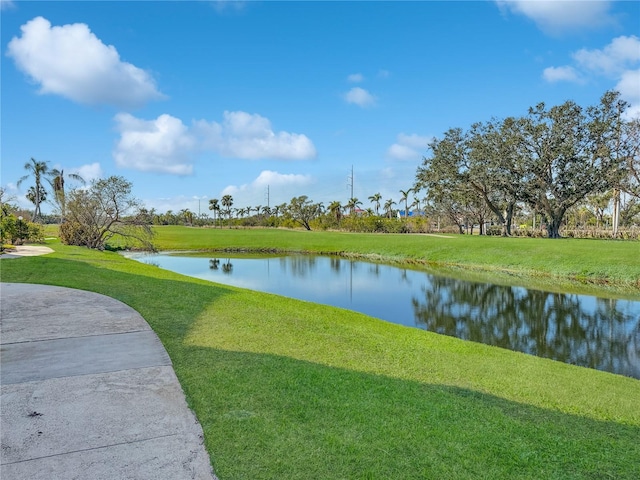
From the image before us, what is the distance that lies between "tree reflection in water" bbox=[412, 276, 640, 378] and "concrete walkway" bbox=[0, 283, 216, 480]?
784cm

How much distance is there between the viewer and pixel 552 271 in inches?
830

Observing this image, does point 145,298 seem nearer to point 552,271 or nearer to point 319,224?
point 552,271

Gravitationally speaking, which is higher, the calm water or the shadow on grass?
the shadow on grass

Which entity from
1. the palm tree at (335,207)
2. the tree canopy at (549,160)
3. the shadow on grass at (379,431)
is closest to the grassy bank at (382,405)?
the shadow on grass at (379,431)

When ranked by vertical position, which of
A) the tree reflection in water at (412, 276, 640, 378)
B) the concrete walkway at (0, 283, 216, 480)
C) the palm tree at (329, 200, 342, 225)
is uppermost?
the palm tree at (329, 200, 342, 225)

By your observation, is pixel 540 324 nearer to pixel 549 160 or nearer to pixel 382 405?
pixel 382 405

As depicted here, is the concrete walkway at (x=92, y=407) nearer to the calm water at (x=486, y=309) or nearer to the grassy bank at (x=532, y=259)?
the calm water at (x=486, y=309)

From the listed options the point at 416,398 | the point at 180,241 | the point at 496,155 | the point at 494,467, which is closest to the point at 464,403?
the point at 416,398

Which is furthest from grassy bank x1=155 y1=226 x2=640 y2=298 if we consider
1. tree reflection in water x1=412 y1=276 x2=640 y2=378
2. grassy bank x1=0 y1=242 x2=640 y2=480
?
grassy bank x1=0 y1=242 x2=640 y2=480

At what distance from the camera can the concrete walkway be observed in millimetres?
2674

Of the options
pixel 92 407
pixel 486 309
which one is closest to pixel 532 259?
pixel 486 309

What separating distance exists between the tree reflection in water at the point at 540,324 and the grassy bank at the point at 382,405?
262cm

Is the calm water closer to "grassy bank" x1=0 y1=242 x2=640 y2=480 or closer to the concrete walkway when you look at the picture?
"grassy bank" x1=0 y1=242 x2=640 y2=480

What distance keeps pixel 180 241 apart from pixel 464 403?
140ft
